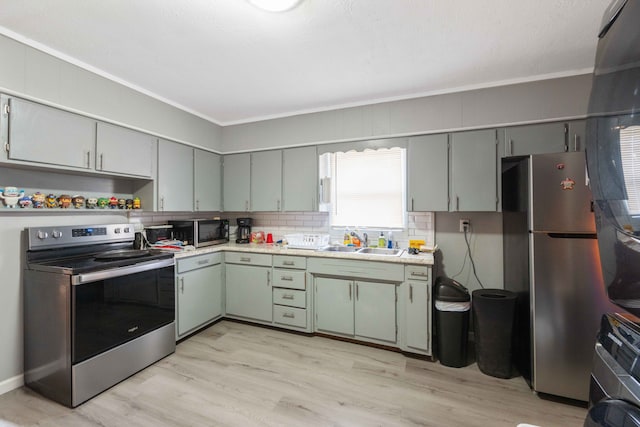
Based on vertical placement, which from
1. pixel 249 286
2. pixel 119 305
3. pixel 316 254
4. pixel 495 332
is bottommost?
pixel 495 332

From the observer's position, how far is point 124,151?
2545 mm

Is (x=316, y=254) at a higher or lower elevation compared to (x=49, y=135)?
lower

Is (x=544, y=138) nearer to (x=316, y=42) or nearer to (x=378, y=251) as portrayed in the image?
(x=378, y=251)

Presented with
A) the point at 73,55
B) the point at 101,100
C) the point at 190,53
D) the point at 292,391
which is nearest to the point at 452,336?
the point at 292,391

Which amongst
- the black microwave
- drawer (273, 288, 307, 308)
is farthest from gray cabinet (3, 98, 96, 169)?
drawer (273, 288, 307, 308)

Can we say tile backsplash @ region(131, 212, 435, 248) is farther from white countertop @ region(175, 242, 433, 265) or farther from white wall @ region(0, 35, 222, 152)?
white wall @ region(0, 35, 222, 152)

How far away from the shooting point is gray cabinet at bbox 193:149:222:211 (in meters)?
3.34

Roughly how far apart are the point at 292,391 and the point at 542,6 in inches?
119

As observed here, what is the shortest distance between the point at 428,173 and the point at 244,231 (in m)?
2.39

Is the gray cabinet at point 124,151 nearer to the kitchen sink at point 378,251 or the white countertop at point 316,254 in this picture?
the white countertop at point 316,254

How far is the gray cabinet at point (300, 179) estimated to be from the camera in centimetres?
320

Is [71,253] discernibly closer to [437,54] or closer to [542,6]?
[437,54]

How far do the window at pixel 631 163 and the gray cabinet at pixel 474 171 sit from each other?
2115 millimetres

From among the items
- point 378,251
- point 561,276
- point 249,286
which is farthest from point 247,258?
point 561,276
